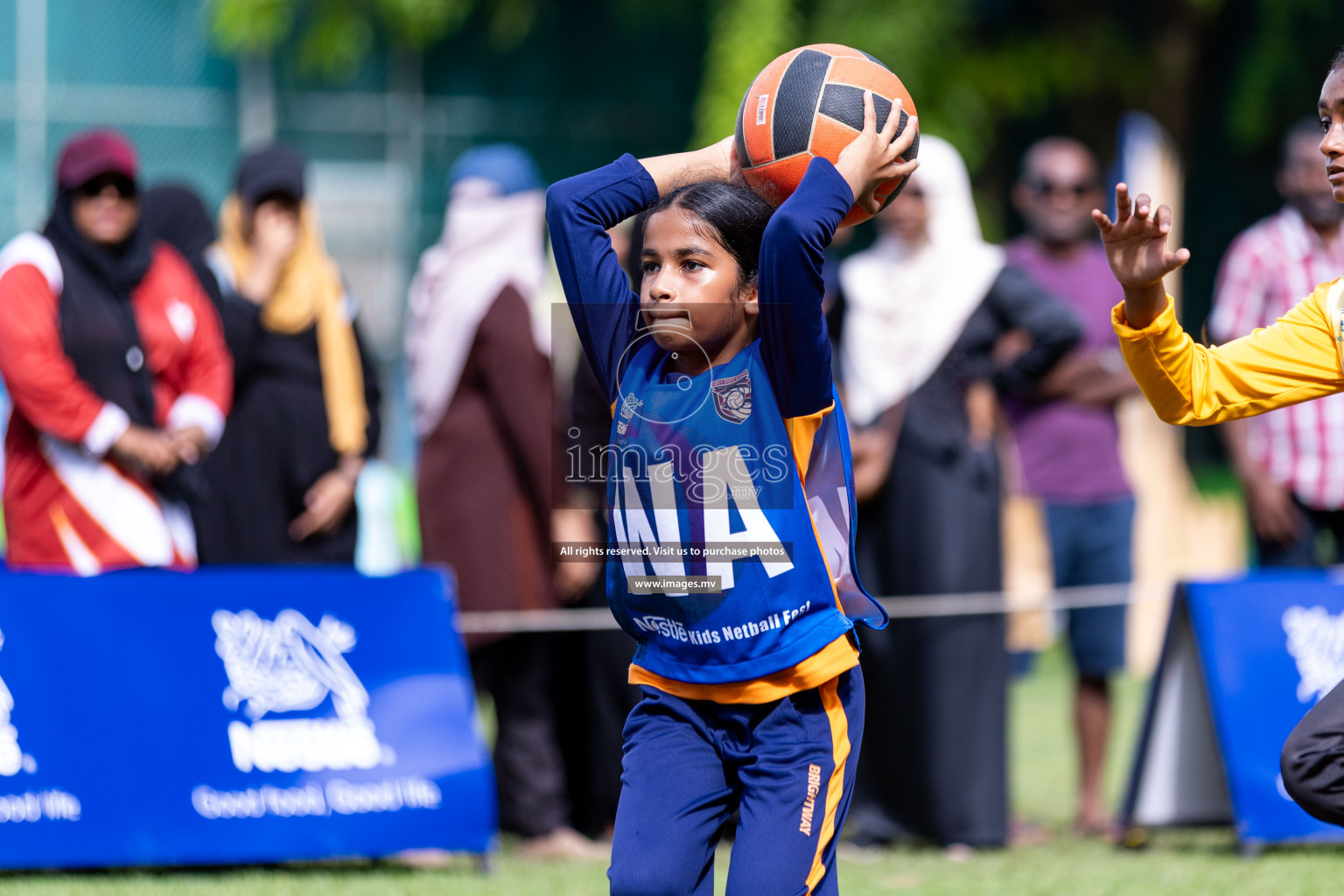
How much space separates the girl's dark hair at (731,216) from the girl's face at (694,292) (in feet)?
0.04

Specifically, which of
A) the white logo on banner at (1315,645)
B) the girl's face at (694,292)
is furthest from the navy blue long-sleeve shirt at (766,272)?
the white logo on banner at (1315,645)

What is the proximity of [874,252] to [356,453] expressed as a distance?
7.31 ft

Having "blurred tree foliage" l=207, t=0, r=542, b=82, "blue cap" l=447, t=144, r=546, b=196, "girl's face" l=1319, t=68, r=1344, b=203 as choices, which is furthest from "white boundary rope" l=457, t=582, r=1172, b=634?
"blurred tree foliage" l=207, t=0, r=542, b=82

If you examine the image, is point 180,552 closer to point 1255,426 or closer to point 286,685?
point 286,685

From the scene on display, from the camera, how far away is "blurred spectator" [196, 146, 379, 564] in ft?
20.1

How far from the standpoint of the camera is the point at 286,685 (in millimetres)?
5512

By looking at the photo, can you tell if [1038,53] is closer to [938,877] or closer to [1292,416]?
[1292,416]

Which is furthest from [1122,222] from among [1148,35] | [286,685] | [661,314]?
[1148,35]

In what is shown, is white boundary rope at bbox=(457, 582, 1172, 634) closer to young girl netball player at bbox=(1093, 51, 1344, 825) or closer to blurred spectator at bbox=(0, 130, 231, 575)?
blurred spectator at bbox=(0, 130, 231, 575)

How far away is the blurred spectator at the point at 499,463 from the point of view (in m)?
6.18

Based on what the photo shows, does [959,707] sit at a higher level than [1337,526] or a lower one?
lower

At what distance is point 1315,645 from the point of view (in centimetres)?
594

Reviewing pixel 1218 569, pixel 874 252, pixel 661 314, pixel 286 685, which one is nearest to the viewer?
pixel 661 314

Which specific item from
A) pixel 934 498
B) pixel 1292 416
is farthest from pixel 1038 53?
pixel 934 498
